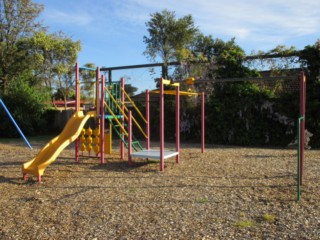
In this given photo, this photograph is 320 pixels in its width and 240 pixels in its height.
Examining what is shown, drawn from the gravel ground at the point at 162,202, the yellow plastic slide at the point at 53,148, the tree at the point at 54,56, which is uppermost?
the tree at the point at 54,56

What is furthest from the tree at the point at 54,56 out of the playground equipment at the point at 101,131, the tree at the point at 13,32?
the playground equipment at the point at 101,131

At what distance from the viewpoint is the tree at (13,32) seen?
741 inches

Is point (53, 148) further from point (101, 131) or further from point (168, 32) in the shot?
point (168, 32)

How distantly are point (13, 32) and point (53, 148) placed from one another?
43.1ft

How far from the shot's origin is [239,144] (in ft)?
43.4

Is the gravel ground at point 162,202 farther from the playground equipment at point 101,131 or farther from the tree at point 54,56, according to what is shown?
the tree at point 54,56

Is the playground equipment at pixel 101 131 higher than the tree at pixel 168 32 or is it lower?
lower

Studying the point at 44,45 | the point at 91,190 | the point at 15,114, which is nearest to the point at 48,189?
the point at 91,190

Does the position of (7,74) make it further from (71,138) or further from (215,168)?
(215,168)

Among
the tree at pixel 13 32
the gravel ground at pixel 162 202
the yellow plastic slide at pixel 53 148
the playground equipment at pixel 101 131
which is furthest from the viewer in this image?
the tree at pixel 13 32

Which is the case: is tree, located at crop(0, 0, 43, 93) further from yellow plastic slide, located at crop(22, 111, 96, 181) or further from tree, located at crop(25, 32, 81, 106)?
yellow plastic slide, located at crop(22, 111, 96, 181)

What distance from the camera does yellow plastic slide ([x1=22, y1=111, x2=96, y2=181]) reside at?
698 cm

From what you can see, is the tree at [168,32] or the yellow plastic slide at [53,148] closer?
the yellow plastic slide at [53,148]

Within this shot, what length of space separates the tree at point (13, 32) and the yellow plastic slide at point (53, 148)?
40.1 feet
